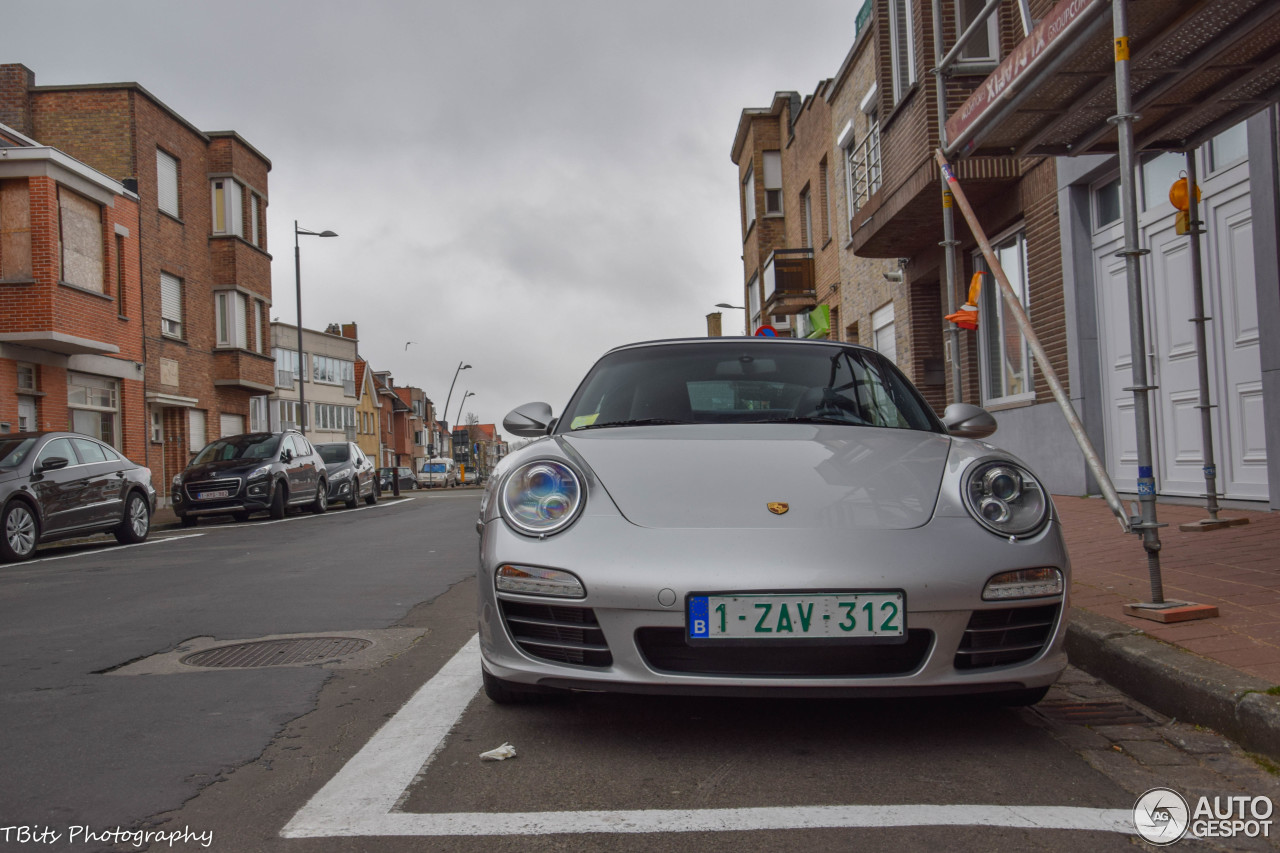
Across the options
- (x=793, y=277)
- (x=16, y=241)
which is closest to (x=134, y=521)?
(x=16, y=241)

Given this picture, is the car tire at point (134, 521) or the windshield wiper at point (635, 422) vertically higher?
the windshield wiper at point (635, 422)

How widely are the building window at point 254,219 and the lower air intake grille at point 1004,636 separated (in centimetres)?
3275

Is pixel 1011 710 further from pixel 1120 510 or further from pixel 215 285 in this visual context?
pixel 215 285

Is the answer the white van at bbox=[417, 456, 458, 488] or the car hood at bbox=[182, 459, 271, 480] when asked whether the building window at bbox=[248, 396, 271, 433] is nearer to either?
the car hood at bbox=[182, 459, 271, 480]

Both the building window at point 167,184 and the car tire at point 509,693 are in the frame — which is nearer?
the car tire at point 509,693

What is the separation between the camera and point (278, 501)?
696 inches

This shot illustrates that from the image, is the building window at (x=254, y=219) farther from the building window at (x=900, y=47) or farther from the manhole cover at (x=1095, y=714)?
the manhole cover at (x=1095, y=714)

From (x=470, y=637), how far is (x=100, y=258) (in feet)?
68.3

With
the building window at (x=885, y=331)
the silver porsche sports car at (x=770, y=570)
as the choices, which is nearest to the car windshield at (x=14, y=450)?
the silver porsche sports car at (x=770, y=570)

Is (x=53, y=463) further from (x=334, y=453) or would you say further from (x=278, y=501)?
(x=334, y=453)

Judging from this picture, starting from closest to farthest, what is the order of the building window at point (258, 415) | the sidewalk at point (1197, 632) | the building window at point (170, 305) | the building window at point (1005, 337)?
the sidewalk at point (1197, 632) < the building window at point (1005, 337) < the building window at point (170, 305) < the building window at point (258, 415)

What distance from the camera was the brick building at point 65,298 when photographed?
66.6ft

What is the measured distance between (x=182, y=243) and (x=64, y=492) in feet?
61.4

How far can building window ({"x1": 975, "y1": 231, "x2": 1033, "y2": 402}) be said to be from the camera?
39.5 feet
